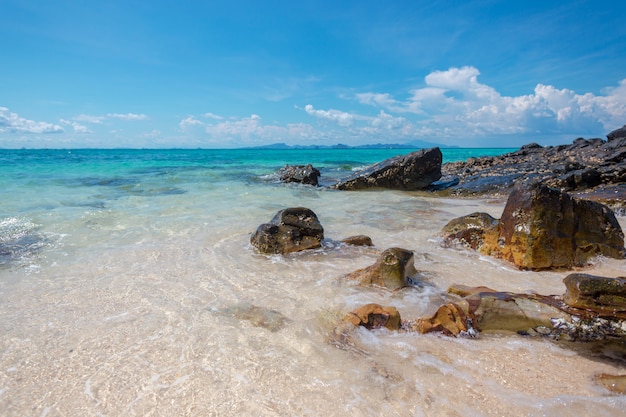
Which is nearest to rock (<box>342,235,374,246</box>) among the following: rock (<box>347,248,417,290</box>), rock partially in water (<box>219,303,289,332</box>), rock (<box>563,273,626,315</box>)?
rock (<box>347,248,417,290</box>)

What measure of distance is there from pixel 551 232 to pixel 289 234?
13.6 ft

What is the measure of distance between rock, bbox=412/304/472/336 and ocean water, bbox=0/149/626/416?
11 cm

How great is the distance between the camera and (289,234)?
6.34 metres

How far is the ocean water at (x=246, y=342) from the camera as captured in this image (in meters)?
2.57

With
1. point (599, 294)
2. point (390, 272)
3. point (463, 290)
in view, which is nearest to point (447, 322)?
point (463, 290)

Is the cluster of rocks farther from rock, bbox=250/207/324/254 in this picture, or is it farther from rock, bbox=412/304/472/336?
rock, bbox=412/304/472/336

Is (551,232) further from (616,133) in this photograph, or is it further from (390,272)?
(616,133)

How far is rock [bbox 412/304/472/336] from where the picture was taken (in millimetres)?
3375

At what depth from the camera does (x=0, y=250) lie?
19.9 ft

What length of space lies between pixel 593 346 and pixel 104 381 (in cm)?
409

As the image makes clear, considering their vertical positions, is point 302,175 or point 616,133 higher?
point 616,133

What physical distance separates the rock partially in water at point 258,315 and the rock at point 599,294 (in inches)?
113

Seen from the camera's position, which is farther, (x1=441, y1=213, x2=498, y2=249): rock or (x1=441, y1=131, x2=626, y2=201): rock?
(x1=441, y1=131, x2=626, y2=201): rock

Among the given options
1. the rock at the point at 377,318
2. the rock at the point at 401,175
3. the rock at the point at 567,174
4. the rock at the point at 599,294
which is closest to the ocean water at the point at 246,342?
the rock at the point at 377,318
